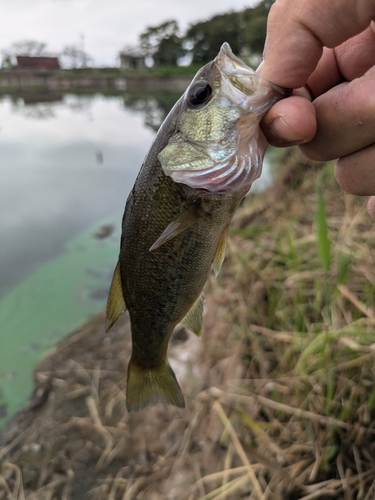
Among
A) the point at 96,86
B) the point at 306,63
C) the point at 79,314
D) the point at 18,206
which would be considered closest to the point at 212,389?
the point at 306,63

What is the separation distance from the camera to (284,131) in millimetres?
1058

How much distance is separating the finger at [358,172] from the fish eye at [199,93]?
538 mm

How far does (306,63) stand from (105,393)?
2.97m

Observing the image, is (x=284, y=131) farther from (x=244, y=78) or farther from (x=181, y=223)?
(x=181, y=223)

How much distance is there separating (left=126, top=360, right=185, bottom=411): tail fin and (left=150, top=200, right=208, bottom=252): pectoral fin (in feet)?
2.09

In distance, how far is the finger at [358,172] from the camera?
1217mm

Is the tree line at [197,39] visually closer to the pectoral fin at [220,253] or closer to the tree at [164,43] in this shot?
the tree at [164,43]

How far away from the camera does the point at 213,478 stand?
212cm

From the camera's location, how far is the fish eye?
46.6 inches

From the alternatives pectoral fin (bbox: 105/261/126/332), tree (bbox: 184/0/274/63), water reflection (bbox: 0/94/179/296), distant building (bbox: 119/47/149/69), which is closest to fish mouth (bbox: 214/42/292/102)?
pectoral fin (bbox: 105/261/126/332)

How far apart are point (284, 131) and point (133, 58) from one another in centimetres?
4996

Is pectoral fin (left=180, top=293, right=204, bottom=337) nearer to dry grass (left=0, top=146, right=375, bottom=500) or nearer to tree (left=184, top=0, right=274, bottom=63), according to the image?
dry grass (left=0, top=146, right=375, bottom=500)

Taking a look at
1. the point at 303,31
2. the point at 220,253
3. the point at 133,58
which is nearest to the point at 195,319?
the point at 220,253

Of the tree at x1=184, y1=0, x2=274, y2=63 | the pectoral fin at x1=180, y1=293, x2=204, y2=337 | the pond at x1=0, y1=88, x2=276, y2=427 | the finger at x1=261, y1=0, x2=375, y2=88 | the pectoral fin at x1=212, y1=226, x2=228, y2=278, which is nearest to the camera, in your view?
the finger at x1=261, y1=0, x2=375, y2=88
